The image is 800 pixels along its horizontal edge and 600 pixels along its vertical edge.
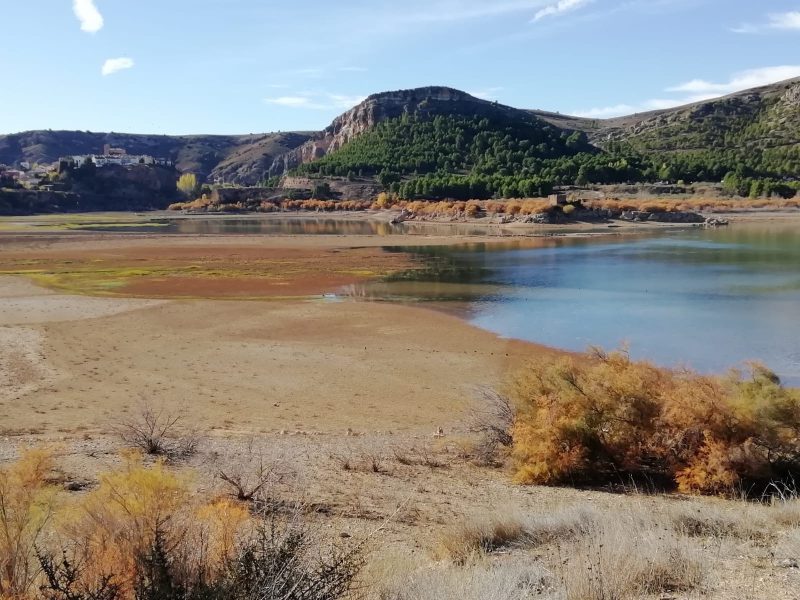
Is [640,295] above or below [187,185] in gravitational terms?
below

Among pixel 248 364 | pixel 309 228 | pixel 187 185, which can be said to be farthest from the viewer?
pixel 187 185

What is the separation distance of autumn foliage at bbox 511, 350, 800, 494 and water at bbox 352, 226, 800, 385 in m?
4.42

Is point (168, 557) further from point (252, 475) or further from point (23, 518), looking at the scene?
point (252, 475)

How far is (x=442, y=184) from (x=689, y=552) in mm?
123240

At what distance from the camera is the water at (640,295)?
79.5 feet

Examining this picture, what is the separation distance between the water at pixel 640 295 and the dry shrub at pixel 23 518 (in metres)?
12.4

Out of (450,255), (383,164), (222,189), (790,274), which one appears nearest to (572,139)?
(383,164)

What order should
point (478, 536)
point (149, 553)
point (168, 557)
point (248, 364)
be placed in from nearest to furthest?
point (168, 557)
point (149, 553)
point (478, 536)
point (248, 364)

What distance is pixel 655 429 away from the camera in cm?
1165

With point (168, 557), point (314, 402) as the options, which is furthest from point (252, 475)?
point (314, 402)

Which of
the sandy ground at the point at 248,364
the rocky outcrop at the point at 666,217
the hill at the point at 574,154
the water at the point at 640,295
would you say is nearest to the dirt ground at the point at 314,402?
the sandy ground at the point at 248,364

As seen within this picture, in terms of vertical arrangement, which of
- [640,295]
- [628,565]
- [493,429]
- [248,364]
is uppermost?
[628,565]

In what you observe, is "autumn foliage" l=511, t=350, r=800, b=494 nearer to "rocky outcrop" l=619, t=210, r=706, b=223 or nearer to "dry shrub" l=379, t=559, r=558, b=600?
"dry shrub" l=379, t=559, r=558, b=600

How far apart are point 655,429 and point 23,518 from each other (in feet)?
30.9
